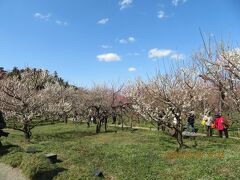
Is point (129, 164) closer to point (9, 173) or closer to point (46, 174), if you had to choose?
point (46, 174)

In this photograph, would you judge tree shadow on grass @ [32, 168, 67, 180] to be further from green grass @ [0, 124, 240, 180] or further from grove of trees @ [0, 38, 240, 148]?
grove of trees @ [0, 38, 240, 148]

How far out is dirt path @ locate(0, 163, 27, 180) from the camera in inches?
533

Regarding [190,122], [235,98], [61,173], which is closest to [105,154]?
[61,173]

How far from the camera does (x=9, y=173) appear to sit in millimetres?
14094

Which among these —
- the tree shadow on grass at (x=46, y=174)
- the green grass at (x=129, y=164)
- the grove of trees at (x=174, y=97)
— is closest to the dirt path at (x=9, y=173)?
the green grass at (x=129, y=164)

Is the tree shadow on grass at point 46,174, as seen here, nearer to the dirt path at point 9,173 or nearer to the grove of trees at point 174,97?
the dirt path at point 9,173

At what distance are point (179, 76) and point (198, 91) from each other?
5.81 feet

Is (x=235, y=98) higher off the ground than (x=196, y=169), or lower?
higher

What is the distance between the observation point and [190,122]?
27.2 metres

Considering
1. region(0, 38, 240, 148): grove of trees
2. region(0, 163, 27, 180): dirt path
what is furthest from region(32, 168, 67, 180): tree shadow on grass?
region(0, 38, 240, 148): grove of trees

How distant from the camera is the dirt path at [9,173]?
1354cm

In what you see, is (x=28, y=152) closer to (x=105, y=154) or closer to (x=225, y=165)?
(x=105, y=154)

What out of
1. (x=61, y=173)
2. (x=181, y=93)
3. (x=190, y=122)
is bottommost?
(x=61, y=173)

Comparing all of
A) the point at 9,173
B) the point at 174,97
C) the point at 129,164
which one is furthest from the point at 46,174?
the point at 174,97
